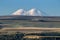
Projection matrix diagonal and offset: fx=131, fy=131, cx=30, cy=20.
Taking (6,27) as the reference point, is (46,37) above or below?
below

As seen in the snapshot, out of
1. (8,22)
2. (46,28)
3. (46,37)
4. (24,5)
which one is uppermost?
(24,5)

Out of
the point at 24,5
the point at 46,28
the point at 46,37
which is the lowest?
the point at 46,37

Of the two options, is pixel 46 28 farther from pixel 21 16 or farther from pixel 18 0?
pixel 18 0

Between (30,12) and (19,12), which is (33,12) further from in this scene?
(19,12)

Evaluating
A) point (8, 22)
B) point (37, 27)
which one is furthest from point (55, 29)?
point (8, 22)

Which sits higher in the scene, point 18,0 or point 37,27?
point 18,0

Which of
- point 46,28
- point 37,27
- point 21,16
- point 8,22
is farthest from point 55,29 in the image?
point 8,22

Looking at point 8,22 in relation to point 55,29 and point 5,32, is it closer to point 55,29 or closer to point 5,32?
point 5,32

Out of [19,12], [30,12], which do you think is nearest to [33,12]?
[30,12]
